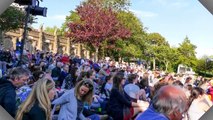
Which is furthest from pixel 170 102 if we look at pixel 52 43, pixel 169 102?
pixel 52 43

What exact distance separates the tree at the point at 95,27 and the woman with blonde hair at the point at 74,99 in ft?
98.3

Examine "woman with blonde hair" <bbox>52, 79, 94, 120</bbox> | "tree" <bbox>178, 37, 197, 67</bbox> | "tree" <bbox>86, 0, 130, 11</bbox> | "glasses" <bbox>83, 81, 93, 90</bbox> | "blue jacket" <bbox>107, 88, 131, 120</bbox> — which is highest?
"tree" <bbox>86, 0, 130, 11</bbox>

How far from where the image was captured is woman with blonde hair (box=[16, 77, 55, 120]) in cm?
311

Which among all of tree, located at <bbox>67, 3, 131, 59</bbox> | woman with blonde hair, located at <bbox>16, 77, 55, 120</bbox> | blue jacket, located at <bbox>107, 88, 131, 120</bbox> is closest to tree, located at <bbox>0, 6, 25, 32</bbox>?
blue jacket, located at <bbox>107, 88, 131, 120</bbox>

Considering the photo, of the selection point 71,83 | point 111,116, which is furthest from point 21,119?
point 71,83

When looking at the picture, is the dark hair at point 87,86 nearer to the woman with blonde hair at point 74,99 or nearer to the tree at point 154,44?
the woman with blonde hair at point 74,99

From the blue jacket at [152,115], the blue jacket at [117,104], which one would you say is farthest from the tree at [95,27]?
the blue jacket at [152,115]

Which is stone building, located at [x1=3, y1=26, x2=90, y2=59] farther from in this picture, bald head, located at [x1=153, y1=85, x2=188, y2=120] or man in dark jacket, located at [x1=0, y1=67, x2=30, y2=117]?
bald head, located at [x1=153, y1=85, x2=188, y2=120]

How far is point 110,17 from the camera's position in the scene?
36.6 metres

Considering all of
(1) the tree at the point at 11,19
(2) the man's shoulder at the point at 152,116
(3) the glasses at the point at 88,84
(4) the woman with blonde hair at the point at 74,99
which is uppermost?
(1) the tree at the point at 11,19

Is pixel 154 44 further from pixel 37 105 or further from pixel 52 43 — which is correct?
pixel 37 105

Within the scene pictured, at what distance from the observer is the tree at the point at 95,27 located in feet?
116

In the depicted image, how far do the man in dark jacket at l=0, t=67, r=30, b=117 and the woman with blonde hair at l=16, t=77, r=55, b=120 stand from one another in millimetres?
469

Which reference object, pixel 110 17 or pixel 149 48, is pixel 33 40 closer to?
pixel 110 17
